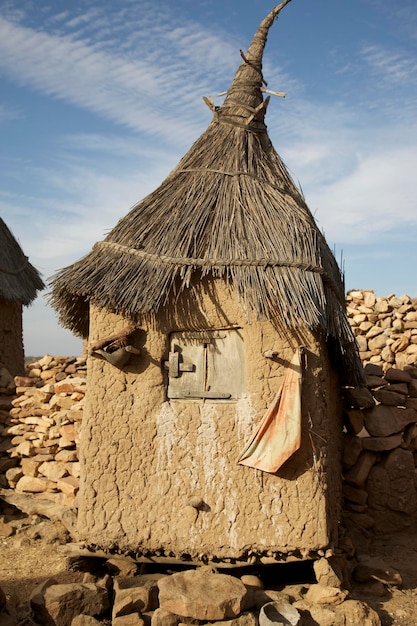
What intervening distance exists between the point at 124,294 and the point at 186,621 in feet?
8.18

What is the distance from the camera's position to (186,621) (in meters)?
4.23

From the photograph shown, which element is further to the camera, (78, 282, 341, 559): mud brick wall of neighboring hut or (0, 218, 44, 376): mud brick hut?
(0, 218, 44, 376): mud brick hut

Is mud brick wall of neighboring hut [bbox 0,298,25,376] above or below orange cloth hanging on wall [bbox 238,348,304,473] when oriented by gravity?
above

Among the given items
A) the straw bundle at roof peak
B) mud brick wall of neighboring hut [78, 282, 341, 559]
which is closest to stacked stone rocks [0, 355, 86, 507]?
mud brick wall of neighboring hut [78, 282, 341, 559]

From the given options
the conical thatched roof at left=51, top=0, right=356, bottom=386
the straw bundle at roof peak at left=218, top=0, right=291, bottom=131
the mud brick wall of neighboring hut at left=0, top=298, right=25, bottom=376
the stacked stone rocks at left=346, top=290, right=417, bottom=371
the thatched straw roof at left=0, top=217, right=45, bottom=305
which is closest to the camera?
the conical thatched roof at left=51, top=0, right=356, bottom=386

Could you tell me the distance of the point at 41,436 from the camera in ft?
24.1

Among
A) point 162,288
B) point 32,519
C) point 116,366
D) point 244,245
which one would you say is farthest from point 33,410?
point 244,245

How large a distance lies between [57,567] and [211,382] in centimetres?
238

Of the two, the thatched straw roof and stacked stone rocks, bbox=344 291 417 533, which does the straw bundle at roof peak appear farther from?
the thatched straw roof

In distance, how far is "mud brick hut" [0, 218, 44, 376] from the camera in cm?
913

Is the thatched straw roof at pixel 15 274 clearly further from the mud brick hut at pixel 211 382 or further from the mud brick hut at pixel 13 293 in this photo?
the mud brick hut at pixel 211 382

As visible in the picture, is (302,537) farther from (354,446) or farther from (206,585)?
(354,446)

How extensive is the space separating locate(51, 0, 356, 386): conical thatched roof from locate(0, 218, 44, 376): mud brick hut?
3.38 metres

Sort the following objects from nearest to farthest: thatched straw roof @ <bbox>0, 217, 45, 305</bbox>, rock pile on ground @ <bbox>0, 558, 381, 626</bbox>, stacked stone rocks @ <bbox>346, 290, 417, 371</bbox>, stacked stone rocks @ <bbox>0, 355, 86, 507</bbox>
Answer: rock pile on ground @ <bbox>0, 558, 381, 626</bbox> < stacked stone rocks @ <bbox>0, 355, 86, 507</bbox> < thatched straw roof @ <bbox>0, 217, 45, 305</bbox> < stacked stone rocks @ <bbox>346, 290, 417, 371</bbox>
